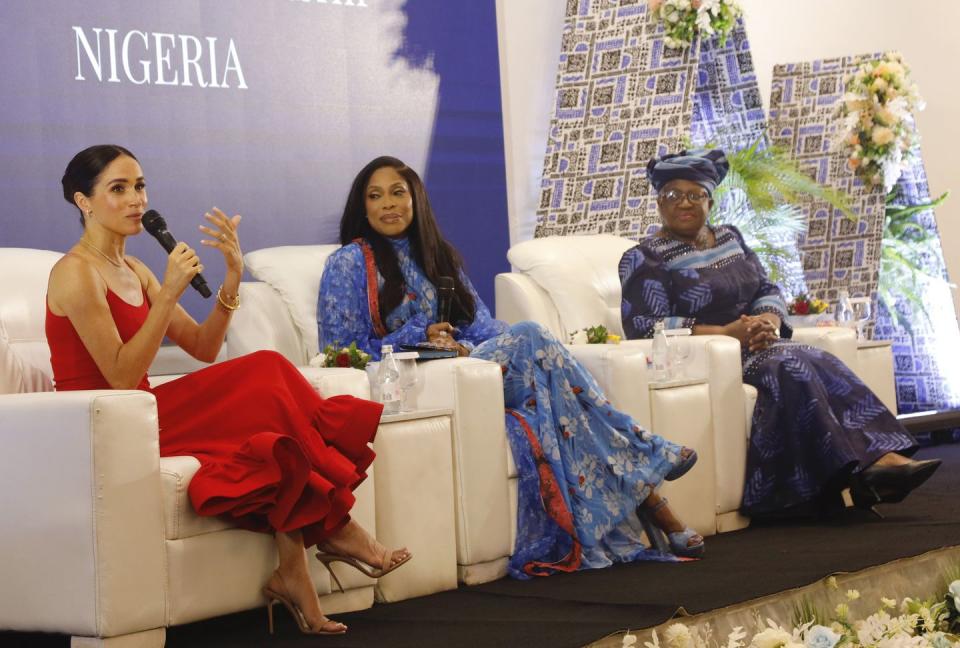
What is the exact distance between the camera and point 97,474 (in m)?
2.84

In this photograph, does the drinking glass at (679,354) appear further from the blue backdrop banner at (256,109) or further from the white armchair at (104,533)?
the white armchair at (104,533)

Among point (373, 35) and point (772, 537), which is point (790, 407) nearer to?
point (772, 537)

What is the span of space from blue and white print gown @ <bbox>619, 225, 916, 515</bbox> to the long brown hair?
0.72 m

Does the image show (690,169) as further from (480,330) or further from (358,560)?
(358,560)

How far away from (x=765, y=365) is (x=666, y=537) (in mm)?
906

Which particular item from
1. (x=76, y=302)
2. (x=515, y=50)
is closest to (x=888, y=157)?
Answer: (x=515, y=50)

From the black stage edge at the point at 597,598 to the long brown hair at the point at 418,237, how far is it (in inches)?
40.3

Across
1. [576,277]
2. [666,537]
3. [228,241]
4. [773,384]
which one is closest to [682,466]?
[666,537]

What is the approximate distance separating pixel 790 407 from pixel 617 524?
0.94m

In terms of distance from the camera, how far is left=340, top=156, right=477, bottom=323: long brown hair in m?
4.35

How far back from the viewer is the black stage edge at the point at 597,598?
3018 mm

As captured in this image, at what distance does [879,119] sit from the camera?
663 cm

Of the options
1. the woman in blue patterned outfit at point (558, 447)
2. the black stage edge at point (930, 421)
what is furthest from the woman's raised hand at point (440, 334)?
the black stage edge at point (930, 421)

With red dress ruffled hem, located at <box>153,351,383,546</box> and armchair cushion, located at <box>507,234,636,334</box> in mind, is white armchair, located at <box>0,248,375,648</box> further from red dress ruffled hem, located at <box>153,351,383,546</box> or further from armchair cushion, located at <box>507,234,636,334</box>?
armchair cushion, located at <box>507,234,636,334</box>
